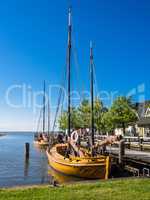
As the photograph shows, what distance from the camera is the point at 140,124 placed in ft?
174

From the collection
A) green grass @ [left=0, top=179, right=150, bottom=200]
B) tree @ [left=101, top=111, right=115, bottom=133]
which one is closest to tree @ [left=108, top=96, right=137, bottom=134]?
tree @ [left=101, top=111, right=115, bottom=133]

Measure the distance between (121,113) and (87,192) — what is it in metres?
46.8

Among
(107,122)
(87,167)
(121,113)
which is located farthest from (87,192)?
(107,122)

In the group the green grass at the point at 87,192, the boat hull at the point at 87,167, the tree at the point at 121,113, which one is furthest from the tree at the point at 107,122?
the green grass at the point at 87,192

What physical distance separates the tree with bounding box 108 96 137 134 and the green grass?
44302mm

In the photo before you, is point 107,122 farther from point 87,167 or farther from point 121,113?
point 87,167

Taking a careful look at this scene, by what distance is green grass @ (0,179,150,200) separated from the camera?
10398 millimetres

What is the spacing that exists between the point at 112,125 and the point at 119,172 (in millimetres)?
36559

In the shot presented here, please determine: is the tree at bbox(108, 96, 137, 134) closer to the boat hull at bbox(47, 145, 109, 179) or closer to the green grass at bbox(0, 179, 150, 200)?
the boat hull at bbox(47, 145, 109, 179)

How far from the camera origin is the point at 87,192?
11.0 m

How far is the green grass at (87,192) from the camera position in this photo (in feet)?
34.1

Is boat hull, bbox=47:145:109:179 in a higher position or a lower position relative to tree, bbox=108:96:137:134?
lower

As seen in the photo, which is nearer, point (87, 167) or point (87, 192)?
point (87, 192)

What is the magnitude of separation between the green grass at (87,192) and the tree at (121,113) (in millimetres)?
44302
